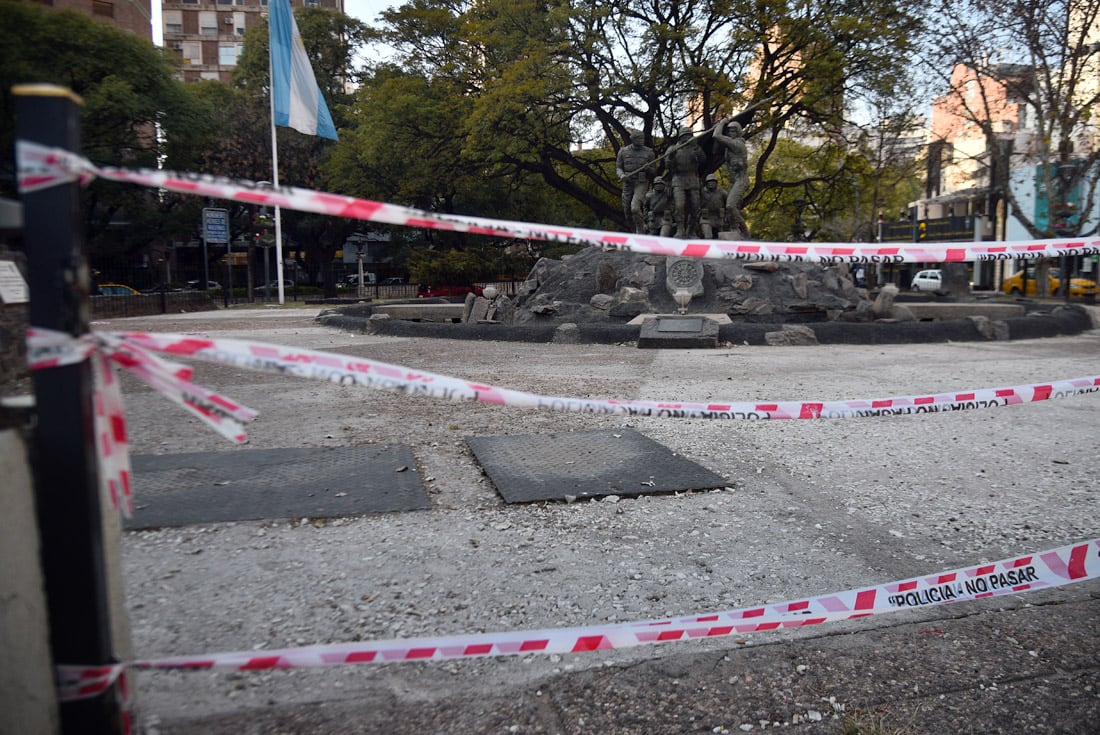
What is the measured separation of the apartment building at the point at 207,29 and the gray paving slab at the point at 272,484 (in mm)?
73566

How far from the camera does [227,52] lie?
69062 mm

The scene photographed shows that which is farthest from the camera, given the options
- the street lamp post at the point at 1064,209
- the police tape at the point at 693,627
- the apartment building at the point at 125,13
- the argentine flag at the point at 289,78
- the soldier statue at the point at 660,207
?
the apartment building at the point at 125,13

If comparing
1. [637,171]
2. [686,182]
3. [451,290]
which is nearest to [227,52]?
[451,290]

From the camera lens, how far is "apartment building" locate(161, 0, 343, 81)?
6800 centimetres

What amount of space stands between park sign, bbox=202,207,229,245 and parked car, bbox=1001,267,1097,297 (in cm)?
3269

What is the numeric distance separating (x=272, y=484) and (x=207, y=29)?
76.8 m

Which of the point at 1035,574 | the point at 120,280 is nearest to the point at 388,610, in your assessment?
the point at 1035,574

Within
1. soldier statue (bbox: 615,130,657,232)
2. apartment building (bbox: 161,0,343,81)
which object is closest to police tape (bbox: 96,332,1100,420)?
soldier statue (bbox: 615,130,657,232)

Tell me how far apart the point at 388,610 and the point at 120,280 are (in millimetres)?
44122

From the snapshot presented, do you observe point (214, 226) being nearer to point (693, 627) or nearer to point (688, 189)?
point (688, 189)

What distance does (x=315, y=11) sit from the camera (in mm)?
43656

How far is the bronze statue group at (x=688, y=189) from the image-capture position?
679 inches

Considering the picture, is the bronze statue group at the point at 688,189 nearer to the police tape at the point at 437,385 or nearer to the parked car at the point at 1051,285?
the police tape at the point at 437,385

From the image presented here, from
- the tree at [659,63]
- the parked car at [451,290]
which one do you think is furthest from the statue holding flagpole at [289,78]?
the parked car at [451,290]
